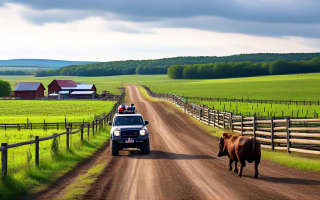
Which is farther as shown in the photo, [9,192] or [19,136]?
[19,136]

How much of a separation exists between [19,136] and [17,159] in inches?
716

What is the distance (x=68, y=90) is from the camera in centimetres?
13138

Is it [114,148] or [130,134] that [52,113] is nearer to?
[130,134]

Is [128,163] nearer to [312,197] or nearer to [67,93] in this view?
[312,197]

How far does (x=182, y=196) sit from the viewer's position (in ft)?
35.8

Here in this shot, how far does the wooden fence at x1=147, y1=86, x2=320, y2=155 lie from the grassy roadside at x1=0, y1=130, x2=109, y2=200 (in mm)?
9218

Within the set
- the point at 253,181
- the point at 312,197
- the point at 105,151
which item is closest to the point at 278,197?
the point at 312,197

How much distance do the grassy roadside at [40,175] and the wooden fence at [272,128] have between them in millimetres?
9218

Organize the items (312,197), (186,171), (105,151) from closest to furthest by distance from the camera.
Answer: (312,197)
(186,171)
(105,151)

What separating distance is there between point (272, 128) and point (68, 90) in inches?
4562

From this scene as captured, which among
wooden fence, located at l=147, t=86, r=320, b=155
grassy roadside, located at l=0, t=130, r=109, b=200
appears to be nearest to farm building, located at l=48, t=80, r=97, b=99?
wooden fence, located at l=147, t=86, r=320, b=155

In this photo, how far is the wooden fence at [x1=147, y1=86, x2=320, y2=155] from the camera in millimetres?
18091

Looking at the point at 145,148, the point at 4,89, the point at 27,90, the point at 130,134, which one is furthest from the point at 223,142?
the point at 4,89

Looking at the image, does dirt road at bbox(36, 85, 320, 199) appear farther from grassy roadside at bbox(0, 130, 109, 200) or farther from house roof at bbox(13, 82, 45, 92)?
house roof at bbox(13, 82, 45, 92)
